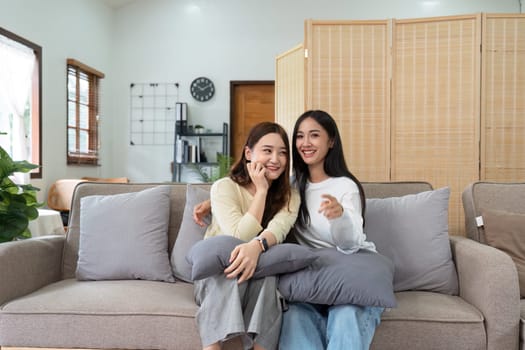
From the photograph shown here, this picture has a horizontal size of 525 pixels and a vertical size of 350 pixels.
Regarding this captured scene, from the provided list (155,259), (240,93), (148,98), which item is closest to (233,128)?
(240,93)

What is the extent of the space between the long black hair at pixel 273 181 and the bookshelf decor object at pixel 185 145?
4.82m

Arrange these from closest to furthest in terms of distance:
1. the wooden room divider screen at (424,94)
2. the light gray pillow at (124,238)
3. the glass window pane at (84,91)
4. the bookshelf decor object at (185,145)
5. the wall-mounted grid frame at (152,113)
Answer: the light gray pillow at (124,238) → the wooden room divider screen at (424,94) → the glass window pane at (84,91) → the bookshelf decor object at (185,145) → the wall-mounted grid frame at (152,113)

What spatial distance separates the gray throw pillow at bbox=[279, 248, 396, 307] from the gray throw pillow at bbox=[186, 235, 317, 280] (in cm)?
4

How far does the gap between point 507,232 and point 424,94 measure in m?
1.95

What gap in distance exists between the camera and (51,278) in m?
Answer: 2.14

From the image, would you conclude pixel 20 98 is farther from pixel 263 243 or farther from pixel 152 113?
pixel 263 243

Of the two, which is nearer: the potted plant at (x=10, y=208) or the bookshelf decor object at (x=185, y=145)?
the potted plant at (x=10, y=208)

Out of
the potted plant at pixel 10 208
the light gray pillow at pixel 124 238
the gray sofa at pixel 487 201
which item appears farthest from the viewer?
the potted plant at pixel 10 208

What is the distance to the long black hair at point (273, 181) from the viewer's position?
1.97 meters

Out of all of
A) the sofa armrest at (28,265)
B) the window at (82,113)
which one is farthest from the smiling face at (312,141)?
the window at (82,113)

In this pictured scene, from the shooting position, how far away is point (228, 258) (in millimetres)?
1635

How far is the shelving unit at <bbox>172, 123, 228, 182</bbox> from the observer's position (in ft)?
22.5

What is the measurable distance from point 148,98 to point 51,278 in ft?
17.6

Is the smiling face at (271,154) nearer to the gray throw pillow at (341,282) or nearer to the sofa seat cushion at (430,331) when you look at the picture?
the gray throw pillow at (341,282)
